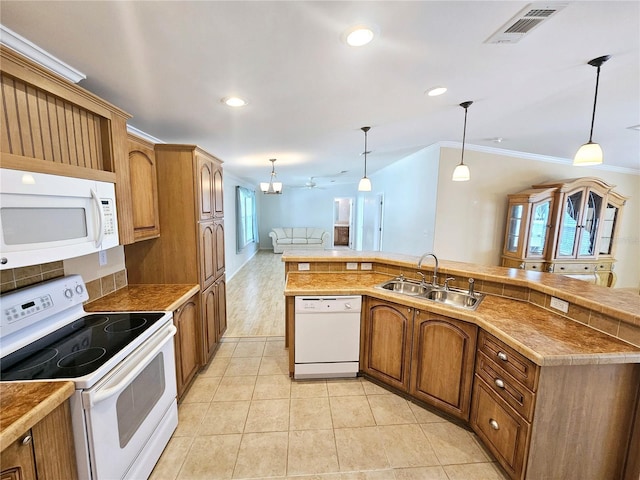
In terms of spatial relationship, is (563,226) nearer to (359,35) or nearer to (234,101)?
(359,35)

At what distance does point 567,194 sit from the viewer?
4.11 m

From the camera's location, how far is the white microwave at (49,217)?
3.48ft

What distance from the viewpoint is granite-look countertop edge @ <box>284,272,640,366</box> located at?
1333 mm

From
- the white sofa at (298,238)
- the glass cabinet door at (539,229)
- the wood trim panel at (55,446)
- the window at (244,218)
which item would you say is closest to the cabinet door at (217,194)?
the wood trim panel at (55,446)

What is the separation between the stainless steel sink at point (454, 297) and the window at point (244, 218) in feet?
16.5

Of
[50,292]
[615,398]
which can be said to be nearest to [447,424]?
[615,398]

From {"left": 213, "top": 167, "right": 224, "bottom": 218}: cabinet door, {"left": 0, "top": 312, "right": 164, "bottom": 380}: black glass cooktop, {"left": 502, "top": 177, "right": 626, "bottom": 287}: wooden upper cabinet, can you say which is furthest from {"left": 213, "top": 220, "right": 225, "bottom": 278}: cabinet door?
{"left": 502, "top": 177, "right": 626, "bottom": 287}: wooden upper cabinet

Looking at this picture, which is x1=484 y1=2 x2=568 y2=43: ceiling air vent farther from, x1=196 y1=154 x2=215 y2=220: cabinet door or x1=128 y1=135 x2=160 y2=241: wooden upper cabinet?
x1=128 y1=135 x2=160 y2=241: wooden upper cabinet

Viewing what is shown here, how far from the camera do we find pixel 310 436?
1.85 m

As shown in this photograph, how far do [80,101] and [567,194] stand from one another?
5.77 metres

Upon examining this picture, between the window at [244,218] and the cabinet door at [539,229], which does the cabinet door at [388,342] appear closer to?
the cabinet door at [539,229]

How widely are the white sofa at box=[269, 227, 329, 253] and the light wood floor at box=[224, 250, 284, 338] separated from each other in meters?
2.26

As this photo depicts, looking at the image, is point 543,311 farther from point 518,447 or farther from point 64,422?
point 64,422

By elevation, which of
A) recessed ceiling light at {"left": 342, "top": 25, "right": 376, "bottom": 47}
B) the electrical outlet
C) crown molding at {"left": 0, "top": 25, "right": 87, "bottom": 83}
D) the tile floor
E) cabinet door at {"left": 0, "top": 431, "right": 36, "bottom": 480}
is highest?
recessed ceiling light at {"left": 342, "top": 25, "right": 376, "bottom": 47}
